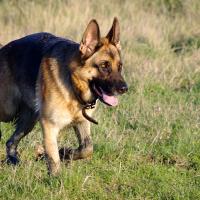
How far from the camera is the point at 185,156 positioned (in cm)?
584

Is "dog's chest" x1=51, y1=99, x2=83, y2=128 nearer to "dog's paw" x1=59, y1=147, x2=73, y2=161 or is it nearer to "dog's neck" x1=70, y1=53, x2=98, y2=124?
"dog's neck" x1=70, y1=53, x2=98, y2=124

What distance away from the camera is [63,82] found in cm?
541

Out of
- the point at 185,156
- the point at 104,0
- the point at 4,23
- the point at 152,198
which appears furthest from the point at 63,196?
the point at 104,0

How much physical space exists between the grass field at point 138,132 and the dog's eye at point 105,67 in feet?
2.79

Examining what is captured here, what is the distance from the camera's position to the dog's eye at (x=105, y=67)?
5266 mm

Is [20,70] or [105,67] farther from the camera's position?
[20,70]

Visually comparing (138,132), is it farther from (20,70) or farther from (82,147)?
(20,70)

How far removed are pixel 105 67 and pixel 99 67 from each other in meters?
0.05

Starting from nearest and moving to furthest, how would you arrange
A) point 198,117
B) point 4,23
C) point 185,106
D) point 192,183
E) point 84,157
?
point 192,183 → point 84,157 → point 198,117 → point 185,106 → point 4,23

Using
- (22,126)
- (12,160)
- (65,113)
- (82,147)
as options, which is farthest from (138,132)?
(12,160)

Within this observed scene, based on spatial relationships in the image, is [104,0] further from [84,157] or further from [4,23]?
[84,157]

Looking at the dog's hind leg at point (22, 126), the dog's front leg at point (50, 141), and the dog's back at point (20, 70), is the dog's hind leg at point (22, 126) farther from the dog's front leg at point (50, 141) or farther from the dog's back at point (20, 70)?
the dog's front leg at point (50, 141)

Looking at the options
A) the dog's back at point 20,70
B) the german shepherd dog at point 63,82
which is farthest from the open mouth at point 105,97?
the dog's back at point 20,70

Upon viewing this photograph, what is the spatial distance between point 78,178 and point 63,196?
11.6 inches
